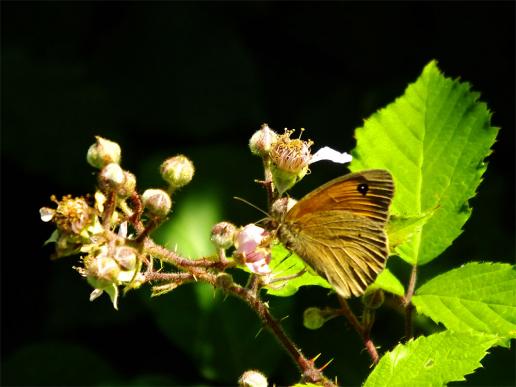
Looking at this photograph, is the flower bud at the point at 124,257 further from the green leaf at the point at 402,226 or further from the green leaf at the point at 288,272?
the green leaf at the point at 402,226

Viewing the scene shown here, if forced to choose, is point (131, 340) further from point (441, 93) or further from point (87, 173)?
point (441, 93)

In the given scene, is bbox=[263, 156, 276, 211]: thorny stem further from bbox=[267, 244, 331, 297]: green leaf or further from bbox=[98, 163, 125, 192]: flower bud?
bbox=[98, 163, 125, 192]: flower bud

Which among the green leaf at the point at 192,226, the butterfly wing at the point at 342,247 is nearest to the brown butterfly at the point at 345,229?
the butterfly wing at the point at 342,247

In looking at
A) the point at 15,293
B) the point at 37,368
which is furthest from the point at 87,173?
the point at 37,368

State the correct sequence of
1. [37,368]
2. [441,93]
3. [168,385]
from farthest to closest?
[37,368] < [168,385] < [441,93]

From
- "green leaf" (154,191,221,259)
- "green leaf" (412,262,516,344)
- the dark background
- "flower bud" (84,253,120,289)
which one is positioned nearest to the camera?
"flower bud" (84,253,120,289)

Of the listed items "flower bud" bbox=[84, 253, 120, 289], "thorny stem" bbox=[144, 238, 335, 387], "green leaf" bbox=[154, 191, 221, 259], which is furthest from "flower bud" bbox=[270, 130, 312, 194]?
"green leaf" bbox=[154, 191, 221, 259]
